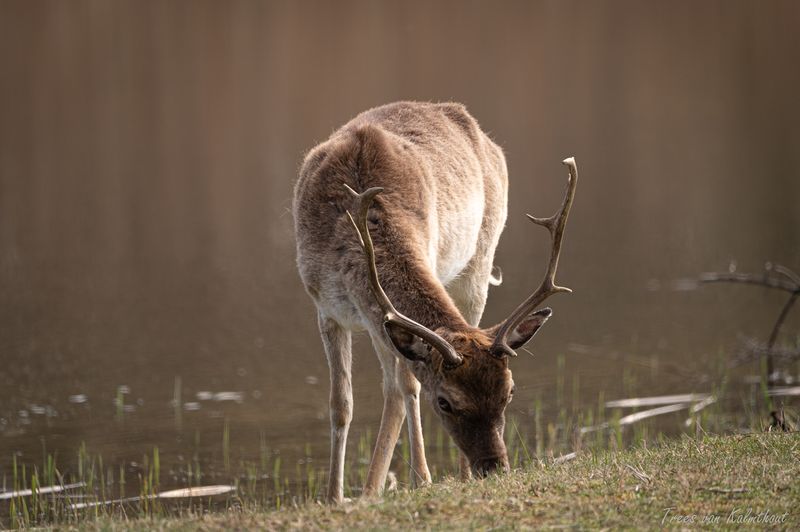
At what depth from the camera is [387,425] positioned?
374 inches

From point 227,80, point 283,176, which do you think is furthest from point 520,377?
point 227,80

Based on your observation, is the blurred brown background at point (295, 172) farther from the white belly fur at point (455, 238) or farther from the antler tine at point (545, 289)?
the antler tine at point (545, 289)

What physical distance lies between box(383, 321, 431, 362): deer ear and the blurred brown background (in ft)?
17.3

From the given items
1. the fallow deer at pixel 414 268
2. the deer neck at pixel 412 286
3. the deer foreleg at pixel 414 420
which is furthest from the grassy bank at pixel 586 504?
the deer foreleg at pixel 414 420

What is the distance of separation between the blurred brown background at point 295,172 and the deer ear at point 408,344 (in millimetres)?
5271

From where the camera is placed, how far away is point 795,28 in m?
68.9

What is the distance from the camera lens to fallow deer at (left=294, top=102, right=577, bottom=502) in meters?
7.40

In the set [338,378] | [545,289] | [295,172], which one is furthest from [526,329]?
[295,172]

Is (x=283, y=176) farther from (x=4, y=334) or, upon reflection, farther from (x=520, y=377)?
(x=520, y=377)

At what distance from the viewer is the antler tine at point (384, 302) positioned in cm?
730

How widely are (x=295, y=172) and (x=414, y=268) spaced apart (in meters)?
18.7

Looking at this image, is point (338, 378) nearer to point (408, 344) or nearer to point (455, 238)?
point (455, 238)

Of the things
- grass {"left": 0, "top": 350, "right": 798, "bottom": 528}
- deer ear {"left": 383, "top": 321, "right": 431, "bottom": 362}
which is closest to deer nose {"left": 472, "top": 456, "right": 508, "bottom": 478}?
grass {"left": 0, "top": 350, "right": 798, "bottom": 528}

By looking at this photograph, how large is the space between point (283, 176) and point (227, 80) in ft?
75.3
